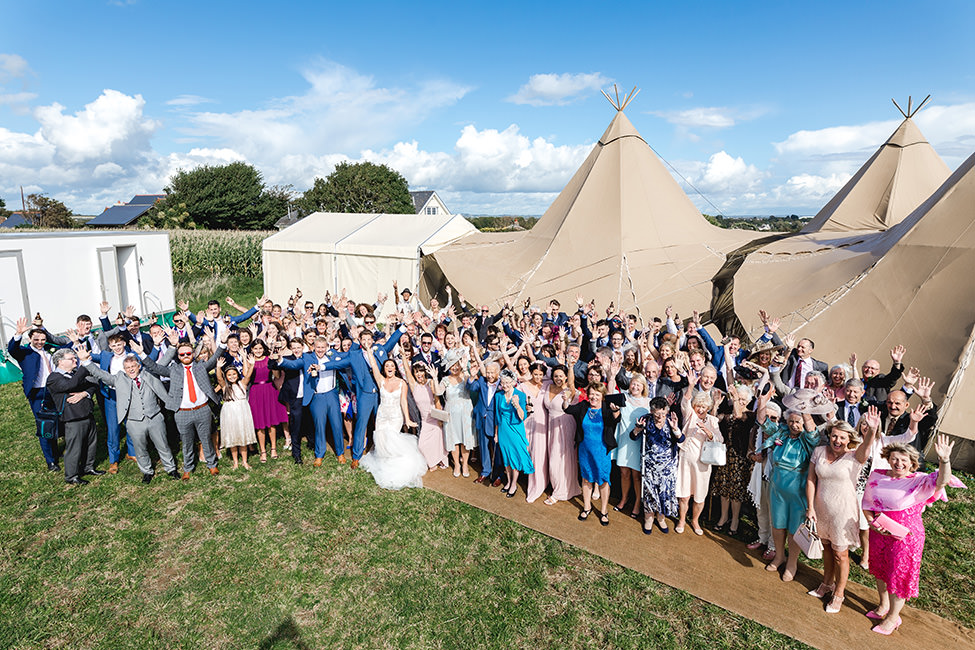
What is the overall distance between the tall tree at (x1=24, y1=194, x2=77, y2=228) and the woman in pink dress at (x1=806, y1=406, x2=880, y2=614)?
53762 mm

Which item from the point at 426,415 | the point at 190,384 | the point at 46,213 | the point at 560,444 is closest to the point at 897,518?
the point at 560,444

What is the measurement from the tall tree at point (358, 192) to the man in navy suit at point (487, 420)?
42686 mm

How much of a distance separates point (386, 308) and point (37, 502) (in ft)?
30.7

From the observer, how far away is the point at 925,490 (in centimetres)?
317

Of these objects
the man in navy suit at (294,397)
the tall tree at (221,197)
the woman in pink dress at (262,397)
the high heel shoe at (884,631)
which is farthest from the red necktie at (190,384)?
the tall tree at (221,197)

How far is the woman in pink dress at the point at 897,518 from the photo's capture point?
3191mm

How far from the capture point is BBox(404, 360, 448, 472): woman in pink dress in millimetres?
5493

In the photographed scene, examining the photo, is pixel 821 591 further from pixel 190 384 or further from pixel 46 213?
pixel 46 213

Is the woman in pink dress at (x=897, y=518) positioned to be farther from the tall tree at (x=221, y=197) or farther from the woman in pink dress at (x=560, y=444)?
the tall tree at (x=221, y=197)

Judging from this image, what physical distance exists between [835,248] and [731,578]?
20.0ft

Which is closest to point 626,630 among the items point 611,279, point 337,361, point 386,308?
point 337,361

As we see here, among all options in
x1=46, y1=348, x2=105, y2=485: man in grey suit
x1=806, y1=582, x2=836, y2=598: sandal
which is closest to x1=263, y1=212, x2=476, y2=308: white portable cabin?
x1=46, y1=348, x2=105, y2=485: man in grey suit

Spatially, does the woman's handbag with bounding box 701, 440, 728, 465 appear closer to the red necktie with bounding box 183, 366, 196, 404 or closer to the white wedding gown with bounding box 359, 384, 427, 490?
the white wedding gown with bounding box 359, 384, 427, 490

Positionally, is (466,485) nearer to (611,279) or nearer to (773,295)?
(773,295)
